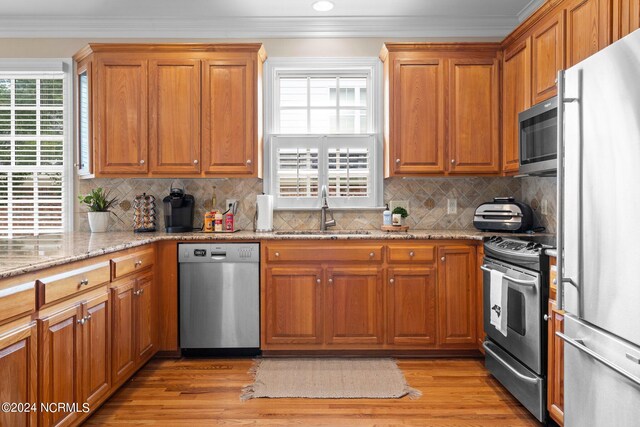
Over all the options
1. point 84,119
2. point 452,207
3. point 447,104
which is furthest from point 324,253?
point 84,119

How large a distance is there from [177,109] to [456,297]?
2598 mm

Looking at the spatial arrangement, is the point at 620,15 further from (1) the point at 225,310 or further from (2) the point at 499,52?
(1) the point at 225,310

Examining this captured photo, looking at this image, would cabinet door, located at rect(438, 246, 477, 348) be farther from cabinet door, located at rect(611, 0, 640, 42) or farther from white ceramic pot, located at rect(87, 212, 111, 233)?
white ceramic pot, located at rect(87, 212, 111, 233)

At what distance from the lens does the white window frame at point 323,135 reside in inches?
154

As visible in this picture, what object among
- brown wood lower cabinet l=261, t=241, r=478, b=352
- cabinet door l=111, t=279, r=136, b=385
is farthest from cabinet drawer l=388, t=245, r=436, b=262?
cabinet door l=111, t=279, r=136, b=385

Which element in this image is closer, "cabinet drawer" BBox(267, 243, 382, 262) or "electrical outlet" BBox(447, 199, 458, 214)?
"cabinet drawer" BBox(267, 243, 382, 262)

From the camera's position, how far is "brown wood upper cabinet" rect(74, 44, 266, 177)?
355 cm

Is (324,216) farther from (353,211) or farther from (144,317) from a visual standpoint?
(144,317)

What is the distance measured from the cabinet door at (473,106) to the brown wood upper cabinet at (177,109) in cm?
158

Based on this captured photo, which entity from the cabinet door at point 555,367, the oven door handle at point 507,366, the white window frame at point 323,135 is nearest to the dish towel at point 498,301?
the oven door handle at point 507,366

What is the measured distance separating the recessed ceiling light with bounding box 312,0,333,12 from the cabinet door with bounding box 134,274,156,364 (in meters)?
2.43

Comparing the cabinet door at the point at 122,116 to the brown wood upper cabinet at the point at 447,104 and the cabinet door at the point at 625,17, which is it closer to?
the brown wood upper cabinet at the point at 447,104

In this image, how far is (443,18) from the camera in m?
3.84

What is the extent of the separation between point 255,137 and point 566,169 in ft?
7.68
